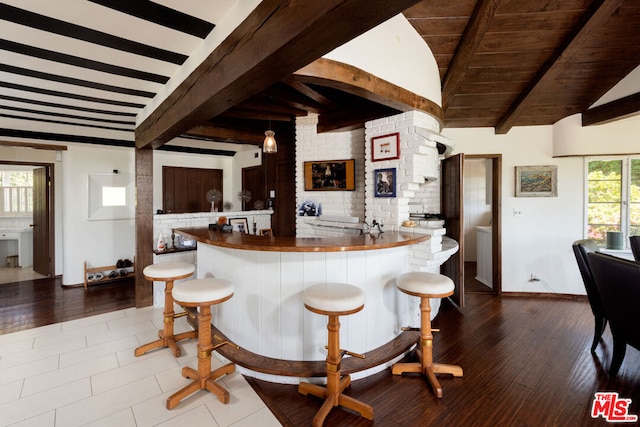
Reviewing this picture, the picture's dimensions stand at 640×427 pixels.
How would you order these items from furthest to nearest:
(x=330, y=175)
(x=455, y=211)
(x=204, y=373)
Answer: (x=330, y=175), (x=455, y=211), (x=204, y=373)

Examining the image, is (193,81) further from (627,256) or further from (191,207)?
(627,256)

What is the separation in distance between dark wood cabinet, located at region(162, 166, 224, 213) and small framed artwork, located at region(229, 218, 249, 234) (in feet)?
6.32

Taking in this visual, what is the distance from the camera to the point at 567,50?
281 cm

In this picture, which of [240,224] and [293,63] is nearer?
[293,63]

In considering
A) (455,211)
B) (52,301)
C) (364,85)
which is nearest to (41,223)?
(52,301)

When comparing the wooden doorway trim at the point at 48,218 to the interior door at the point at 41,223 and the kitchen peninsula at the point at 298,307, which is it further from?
the kitchen peninsula at the point at 298,307

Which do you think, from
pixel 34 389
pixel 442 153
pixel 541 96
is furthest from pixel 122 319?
pixel 541 96

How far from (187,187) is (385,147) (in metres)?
4.48

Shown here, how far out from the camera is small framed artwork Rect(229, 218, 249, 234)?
4.51m

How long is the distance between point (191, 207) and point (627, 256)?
720 cm

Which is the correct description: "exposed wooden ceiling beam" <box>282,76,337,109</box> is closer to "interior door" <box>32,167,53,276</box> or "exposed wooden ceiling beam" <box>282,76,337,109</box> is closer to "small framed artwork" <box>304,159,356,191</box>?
"small framed artwork" <box>304,159,356,191</box>

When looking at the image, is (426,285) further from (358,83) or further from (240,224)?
(240,224)

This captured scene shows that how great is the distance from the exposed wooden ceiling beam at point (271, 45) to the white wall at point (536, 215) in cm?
363

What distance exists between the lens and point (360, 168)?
3893mm
